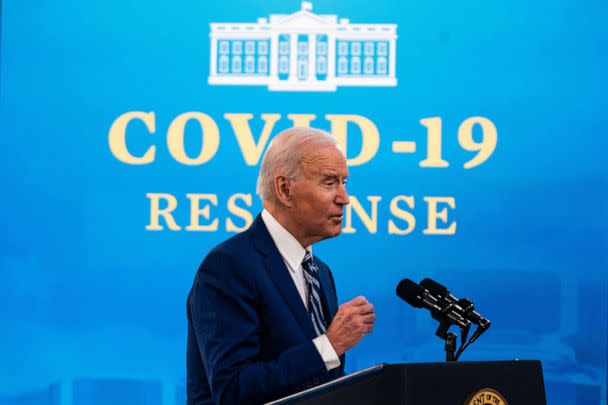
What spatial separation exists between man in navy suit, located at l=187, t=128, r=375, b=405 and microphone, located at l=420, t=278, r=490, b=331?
16 centimetres

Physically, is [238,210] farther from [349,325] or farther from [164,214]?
[349,325]

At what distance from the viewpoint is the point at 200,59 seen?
386cm

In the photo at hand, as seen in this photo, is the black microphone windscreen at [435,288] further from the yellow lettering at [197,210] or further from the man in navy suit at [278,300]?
the yellow lettering at [197,210]

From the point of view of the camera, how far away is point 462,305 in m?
1.92

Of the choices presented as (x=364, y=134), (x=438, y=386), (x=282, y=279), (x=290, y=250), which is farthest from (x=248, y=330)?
(x=364, y=134)

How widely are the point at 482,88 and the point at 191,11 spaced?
1403mm

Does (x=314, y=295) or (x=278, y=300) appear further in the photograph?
(x=314, y=295)

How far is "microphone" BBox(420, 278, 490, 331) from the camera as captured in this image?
74.3 inches

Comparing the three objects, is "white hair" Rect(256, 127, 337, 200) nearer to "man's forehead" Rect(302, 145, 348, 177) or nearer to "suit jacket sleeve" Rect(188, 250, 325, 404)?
"man's forehead" Rect(302, 145, 348, 177)

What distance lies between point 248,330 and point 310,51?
7.10 feet

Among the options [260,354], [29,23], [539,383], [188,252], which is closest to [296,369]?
[260,354]

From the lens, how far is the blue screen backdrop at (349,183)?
3766mm

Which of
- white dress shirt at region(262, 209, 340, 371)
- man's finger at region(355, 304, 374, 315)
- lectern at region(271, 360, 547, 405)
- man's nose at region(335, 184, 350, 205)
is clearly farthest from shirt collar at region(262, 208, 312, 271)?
lectern at region(271, 360, 547, 405)

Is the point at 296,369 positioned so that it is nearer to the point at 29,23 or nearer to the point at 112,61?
the point at 112,61
